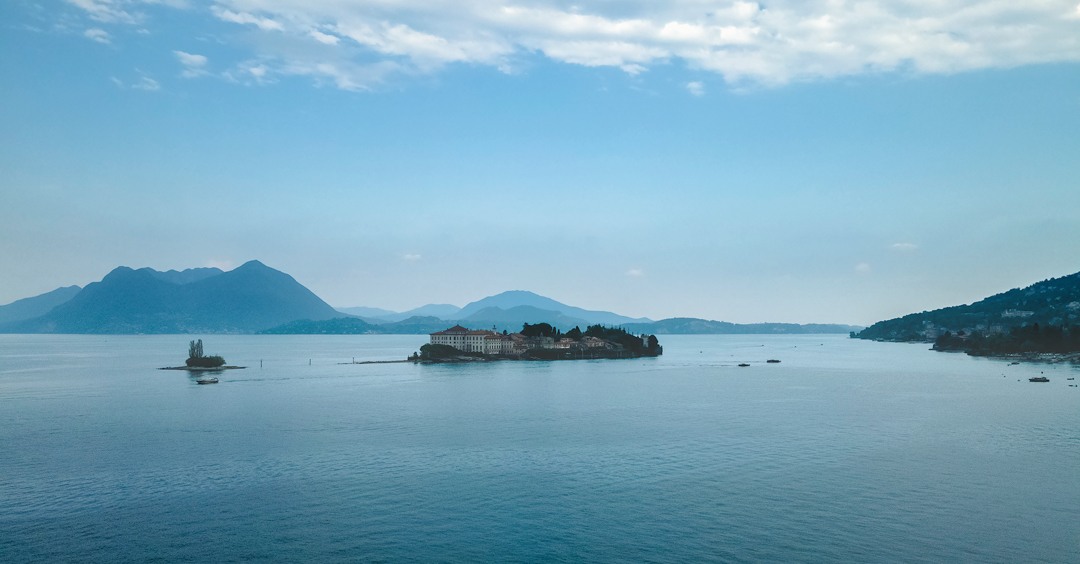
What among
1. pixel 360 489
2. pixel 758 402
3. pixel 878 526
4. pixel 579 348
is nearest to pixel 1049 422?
pixel 758 402

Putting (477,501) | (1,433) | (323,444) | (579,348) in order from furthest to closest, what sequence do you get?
(579,348) → (1,433) → (323,444) → (477,501)

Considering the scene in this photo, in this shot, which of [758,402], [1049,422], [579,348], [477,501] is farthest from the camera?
[579,348]

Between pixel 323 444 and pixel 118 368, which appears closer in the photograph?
pixel 323 444

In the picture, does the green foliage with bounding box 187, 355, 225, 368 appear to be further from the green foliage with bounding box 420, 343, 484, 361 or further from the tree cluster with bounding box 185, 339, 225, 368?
the green foliage with bounding box 420, 343, 484, 361

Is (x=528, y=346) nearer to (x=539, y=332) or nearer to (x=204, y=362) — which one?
(x=539, y=332)

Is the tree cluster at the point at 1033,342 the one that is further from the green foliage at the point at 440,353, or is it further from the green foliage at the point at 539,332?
the green foliage at the point at 440,353

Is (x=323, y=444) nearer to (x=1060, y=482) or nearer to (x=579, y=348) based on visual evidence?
(x=1060, y=482)

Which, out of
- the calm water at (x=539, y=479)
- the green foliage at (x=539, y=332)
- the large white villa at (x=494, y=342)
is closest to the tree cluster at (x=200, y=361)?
the calm water at (x=539, y=479)
